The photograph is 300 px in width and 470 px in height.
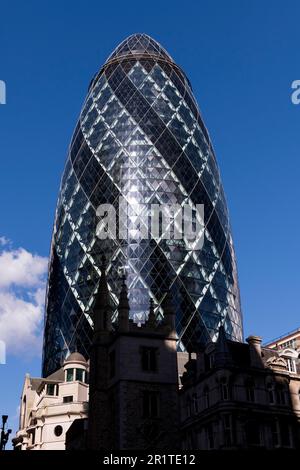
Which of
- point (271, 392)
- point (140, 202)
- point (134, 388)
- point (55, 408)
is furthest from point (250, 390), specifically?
point (140, 202)

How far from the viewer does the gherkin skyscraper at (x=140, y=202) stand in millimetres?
61594

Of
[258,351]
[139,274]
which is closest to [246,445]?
[258,351]

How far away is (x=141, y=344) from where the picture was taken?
36.3m

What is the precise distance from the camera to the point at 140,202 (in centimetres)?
6581

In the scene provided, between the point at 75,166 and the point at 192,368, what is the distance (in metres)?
37.6

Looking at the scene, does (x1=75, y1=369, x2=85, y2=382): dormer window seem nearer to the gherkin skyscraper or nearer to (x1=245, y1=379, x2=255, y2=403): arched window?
the gherkin skyscraper

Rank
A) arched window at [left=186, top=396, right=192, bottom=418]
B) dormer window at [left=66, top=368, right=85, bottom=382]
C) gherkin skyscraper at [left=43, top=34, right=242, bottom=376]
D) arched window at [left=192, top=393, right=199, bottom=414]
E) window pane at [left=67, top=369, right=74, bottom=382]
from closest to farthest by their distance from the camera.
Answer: arched window at [left=192, top=393, right=199, bottom=414]
arched window at [left=186, top=396, right=192, bottom=418]
dormer window at [left=66, top=368, right=85, bottom=382]
window pane at [left=67, top=369, right=74, bottom=382]
gherkin skyscraper at [left=43, top=34, right=242, bottom=376]

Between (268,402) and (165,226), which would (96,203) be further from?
(268,402)

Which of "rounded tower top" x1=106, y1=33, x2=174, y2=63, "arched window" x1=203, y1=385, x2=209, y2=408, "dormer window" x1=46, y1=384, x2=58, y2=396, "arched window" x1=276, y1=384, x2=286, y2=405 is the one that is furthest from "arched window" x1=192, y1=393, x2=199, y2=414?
"rounded tower top" x1=106, y1=33, x2=174, y2=63

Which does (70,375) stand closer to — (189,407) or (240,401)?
(189,407)

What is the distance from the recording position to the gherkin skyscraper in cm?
6159

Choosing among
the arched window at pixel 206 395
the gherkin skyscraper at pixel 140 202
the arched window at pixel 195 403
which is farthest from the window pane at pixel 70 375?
the arched window at pixel 206 395

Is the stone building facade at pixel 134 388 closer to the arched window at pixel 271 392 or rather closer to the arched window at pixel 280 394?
the arched window at pixel 271 392
